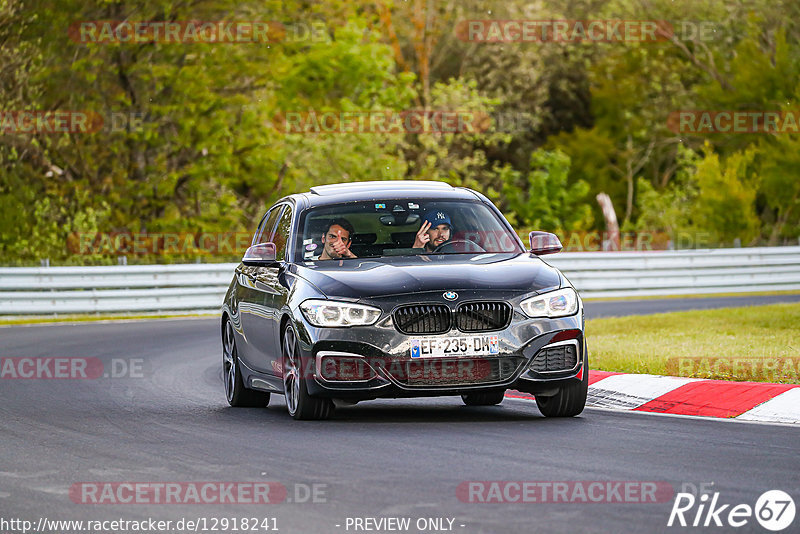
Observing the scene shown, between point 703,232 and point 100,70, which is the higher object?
point 100,70

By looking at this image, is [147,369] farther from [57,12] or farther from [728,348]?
[57,12]

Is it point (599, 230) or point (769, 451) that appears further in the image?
point (599, 230)

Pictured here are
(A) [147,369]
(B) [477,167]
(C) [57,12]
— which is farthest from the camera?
(B) [477,167]

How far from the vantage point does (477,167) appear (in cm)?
5972

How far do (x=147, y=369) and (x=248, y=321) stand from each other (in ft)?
16.6

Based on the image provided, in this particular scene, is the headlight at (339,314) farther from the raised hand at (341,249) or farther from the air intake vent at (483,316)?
the raised hand at (341,249)

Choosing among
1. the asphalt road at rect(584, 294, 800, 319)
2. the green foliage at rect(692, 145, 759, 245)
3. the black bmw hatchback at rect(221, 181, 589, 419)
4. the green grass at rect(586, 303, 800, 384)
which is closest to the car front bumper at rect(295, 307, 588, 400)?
the black bmw hatchback at rect(221, 181, 589, 419)

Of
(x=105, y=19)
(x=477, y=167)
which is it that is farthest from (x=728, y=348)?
(x=477, y=167)

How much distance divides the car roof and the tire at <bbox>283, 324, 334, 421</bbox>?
1.44m

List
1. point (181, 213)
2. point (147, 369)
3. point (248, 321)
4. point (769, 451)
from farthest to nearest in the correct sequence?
point (181, 213) < point (147, 369) < point (248, 321) < point (769, 451)

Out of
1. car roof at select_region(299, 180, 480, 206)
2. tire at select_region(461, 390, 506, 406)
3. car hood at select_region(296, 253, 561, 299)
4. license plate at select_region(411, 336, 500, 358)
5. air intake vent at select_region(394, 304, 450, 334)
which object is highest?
car roof at select_region(299, 180, 480, 206)

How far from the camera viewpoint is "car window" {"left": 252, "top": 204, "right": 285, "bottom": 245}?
43.0 ft

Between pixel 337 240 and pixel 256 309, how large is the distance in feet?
3.16

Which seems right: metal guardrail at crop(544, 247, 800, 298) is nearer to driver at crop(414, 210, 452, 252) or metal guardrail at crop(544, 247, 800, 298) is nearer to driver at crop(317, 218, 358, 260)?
driver at crop(414, 210, 452, 252)
